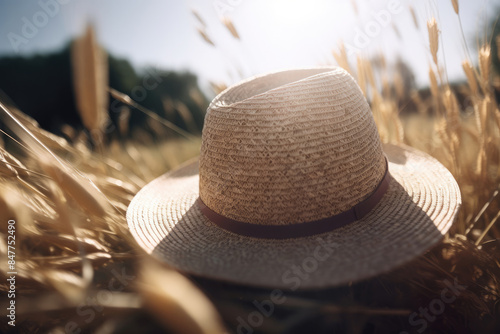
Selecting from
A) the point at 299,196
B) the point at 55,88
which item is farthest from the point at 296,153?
the point at 55,88

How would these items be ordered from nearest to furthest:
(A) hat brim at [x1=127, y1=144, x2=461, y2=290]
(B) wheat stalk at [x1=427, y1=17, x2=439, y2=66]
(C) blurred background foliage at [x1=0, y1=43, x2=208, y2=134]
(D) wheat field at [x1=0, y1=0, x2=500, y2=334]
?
1. (D) wheat field at [x1=0, y1=0, x2=500, y2=334]
2. (A) hat brim at [x1=127, y1=144, x2=461, y2=290]
3. (B) wheat stalk at [x1=427, y1=17, x2=439, y2=66]
4. (C) blurred background foliage at [x1=0, y1=43, x2=208, y2=134]

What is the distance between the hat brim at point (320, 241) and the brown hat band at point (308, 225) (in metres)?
0.02

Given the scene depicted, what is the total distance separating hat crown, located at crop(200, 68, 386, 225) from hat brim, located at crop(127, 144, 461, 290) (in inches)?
3.5

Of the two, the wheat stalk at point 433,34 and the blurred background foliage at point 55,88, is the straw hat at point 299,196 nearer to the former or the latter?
the wheat stalk at point 433,34

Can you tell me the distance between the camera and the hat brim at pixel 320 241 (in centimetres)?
83

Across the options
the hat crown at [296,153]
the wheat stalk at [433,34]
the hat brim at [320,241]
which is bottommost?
the hat brim at [320,241]

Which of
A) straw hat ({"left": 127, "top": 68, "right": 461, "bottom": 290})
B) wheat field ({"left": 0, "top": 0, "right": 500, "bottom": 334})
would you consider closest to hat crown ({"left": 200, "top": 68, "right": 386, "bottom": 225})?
straw hat ({"left": 127, "top": 68, "right": 461, "bottom": 290})

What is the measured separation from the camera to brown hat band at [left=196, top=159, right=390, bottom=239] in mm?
998

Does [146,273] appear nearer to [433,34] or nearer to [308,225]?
[308,225]

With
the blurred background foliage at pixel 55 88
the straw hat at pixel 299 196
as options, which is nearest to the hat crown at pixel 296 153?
the straw hat at pixel 299 196

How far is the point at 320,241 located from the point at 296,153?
0.29m

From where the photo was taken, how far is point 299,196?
3.24 feet

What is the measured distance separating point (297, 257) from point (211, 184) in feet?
1.33

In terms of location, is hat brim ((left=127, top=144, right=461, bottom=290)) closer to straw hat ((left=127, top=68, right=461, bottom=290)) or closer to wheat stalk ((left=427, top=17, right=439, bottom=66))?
straw hat ((left=127, top=68, right=461, bottom=290))
